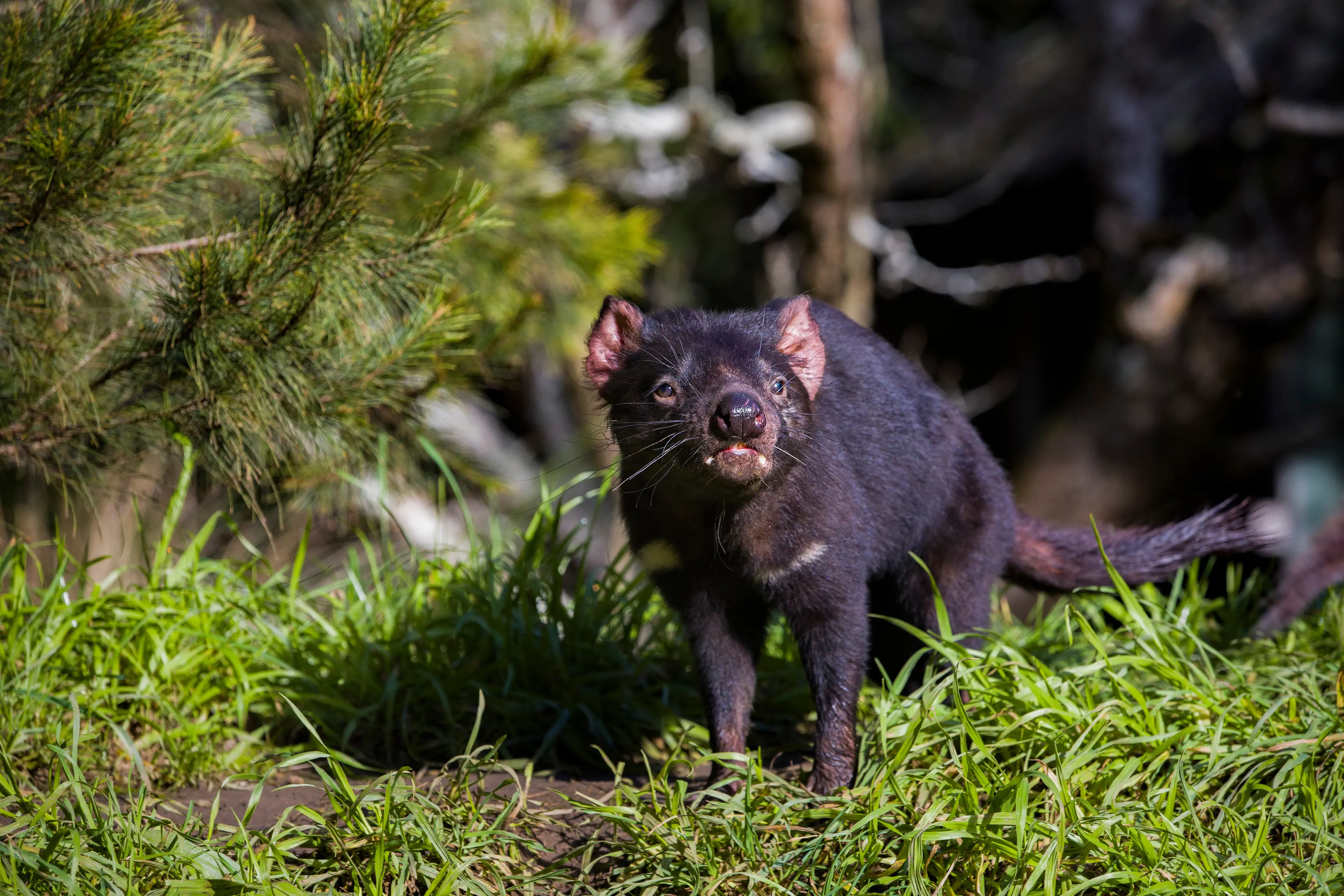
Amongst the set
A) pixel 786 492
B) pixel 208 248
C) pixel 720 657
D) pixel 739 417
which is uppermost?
pixel 208 248

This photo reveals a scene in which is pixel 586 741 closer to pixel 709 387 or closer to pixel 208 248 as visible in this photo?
pixel 709 387

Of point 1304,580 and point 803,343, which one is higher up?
point 803,343

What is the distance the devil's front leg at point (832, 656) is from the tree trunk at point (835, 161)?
393 centimetres

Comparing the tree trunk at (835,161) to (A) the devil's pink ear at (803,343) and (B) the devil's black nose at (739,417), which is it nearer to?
(A) the devil's pink ear at (803,343)

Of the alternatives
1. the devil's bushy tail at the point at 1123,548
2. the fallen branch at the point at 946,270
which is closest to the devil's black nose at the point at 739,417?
the devil's bushy tail at the point at 1123,548

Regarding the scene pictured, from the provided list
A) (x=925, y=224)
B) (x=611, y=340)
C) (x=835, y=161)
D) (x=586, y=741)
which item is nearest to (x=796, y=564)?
(x=611, y=340)

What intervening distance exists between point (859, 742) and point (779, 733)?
0.48m

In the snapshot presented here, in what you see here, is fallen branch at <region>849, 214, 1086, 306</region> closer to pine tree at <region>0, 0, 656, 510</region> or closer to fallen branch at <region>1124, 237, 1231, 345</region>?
fallen branch at <region>1124, 237, 1231, 345</region>

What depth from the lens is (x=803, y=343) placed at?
2.98 metres

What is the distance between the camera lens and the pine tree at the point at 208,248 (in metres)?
2.91

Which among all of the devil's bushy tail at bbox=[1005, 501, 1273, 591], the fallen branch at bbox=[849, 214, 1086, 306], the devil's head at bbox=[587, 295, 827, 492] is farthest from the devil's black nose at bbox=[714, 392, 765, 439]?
the fallen branch at bbox=[849, 214, 1086, 306]

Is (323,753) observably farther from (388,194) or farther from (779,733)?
(388,194)

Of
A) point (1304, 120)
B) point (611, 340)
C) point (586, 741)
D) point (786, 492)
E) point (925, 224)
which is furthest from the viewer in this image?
point (925, 224)

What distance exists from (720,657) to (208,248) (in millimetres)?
1587
